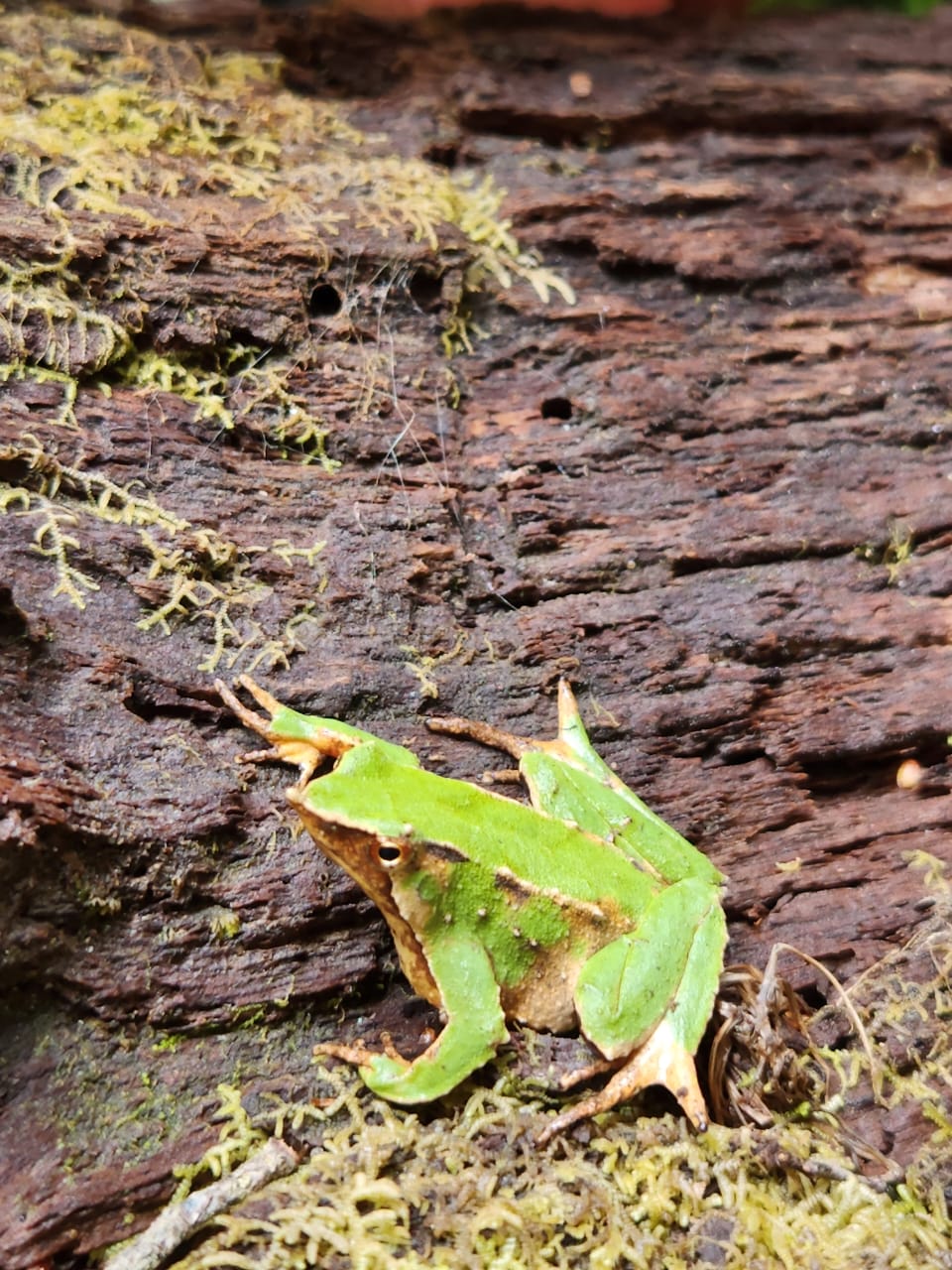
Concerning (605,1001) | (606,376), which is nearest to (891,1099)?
(605,1001)

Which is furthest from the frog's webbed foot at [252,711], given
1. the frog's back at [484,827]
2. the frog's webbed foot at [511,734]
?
the frog's webbed foot at [511,734]

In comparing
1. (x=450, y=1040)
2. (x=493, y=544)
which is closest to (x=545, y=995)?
(x=450, y=1040)

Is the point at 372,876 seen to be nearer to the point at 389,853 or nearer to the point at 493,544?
the point at 389,853

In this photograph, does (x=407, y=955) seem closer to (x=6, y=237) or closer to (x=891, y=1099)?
(x=891, y=1099)

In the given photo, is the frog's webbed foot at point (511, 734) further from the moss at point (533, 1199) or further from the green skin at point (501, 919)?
the moss at point (533, 1199)

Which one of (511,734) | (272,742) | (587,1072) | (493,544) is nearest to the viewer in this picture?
(587,1072)

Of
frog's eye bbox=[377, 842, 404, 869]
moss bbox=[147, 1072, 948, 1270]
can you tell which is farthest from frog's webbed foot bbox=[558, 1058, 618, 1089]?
frog's eye bbox=[377, 842, 404, 869]

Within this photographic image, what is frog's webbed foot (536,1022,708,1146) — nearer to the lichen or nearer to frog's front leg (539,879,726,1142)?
frog's front leg (539,879,726,1142)
